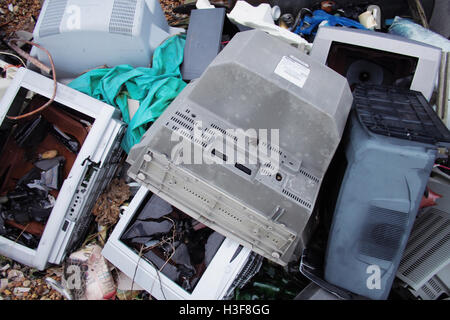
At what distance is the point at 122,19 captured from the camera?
1.59 meters

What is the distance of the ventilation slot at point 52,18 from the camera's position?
5.26 ft

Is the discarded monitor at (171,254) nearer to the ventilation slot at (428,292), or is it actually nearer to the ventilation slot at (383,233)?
the ventilation slot at (383,233)

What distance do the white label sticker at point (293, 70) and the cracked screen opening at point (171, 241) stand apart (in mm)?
751

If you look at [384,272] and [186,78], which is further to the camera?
[186,78]

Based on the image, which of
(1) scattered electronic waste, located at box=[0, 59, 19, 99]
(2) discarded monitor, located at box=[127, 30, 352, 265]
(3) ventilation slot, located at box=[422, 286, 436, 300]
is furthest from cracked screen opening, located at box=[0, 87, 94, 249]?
(3) ventilation slot, located at box=[422, 286, 436, 300]

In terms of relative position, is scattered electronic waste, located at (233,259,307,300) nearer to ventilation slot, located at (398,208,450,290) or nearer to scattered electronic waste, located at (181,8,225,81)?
ventilation slot, located at (398,208,450,290)

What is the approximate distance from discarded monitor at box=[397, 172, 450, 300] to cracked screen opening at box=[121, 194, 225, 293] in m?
0.90

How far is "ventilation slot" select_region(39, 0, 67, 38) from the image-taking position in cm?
160

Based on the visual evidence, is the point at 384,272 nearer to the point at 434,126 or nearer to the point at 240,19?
the point at 434,126

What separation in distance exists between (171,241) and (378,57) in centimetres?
139

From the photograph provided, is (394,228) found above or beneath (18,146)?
above

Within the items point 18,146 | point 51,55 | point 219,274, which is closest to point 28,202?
point 18,146
